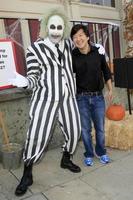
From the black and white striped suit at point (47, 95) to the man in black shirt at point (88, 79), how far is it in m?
0.14

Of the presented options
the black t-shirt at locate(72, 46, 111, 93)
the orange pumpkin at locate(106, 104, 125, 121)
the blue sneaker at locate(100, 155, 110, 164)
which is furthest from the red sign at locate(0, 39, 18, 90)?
the orange pumpkin at locate(106, 104, 125, 121)

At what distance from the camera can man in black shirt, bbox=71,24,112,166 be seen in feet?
12.4

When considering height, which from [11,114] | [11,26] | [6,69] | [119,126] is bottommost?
[119,126]

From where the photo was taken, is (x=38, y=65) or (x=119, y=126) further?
(x=119, y=126)

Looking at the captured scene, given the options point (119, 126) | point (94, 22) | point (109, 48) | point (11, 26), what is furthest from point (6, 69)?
point (109, 48)

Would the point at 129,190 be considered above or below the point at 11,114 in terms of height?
below

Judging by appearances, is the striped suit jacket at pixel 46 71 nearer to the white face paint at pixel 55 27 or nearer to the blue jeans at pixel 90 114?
the white face paint at pixel 55 27

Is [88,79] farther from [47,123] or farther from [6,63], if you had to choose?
[6,63]

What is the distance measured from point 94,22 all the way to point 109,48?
79cm

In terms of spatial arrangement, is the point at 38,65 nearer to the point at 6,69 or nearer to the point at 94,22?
the point at 6,69

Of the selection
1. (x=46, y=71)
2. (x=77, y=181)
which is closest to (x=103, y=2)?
(x=46, y=71)

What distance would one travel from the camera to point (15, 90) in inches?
173

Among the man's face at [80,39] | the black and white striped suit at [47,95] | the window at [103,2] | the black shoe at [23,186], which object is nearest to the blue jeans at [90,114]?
the black and white striped suit at [47,95]

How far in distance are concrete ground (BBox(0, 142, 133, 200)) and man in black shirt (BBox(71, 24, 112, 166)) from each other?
0.30m
